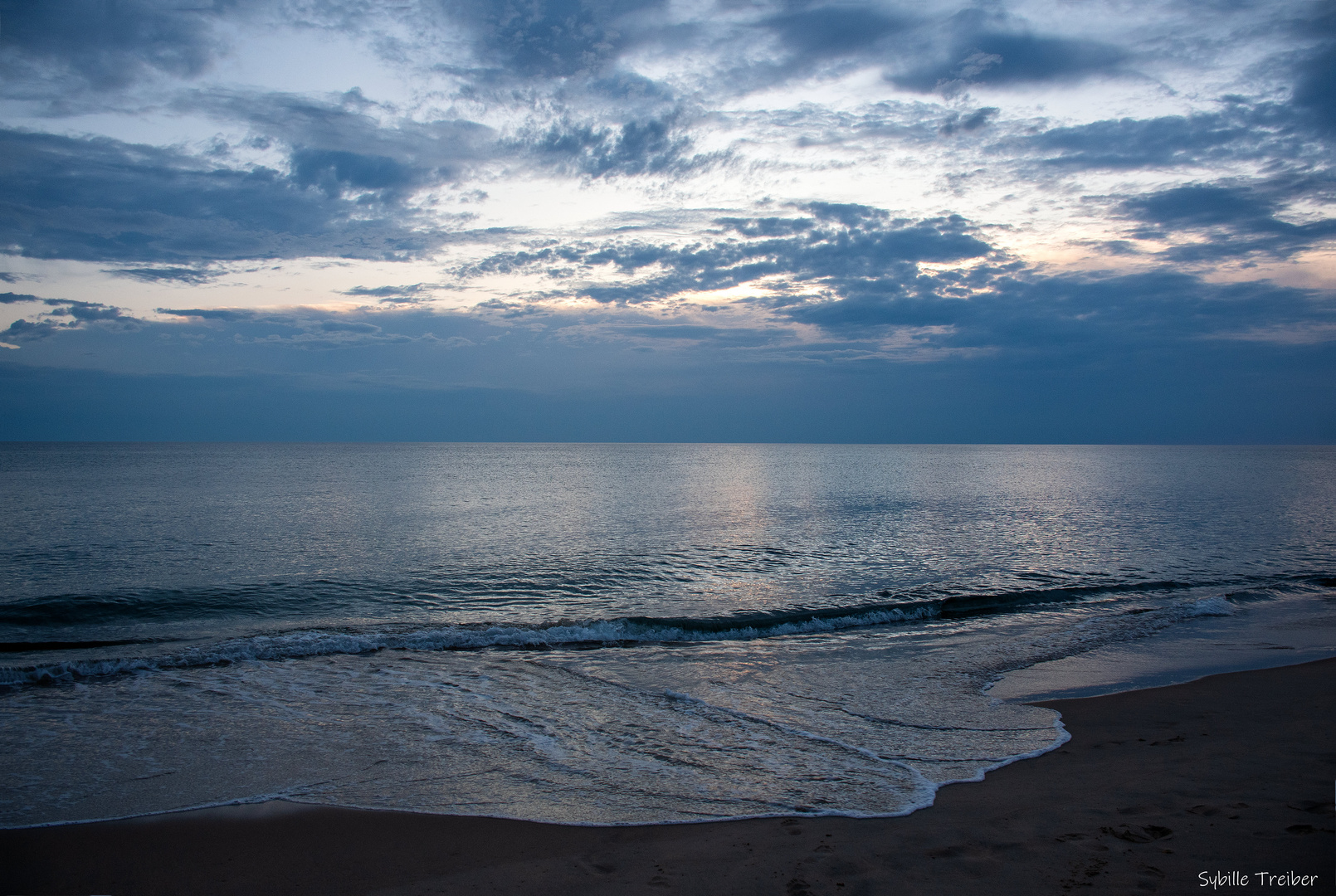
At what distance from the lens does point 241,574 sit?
2311 centimetres

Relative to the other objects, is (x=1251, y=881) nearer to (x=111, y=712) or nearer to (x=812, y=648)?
(x=812, y=648)

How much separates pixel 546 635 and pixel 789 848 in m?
11.0

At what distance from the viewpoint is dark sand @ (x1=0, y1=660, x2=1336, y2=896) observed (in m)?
6.01

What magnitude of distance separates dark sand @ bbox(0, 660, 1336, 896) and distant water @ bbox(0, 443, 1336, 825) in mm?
478

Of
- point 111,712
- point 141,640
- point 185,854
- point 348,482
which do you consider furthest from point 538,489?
point 185,854

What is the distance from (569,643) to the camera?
645 inches

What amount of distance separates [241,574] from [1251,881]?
87.4 ft

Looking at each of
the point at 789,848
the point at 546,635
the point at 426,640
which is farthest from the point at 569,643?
the point at 789,848

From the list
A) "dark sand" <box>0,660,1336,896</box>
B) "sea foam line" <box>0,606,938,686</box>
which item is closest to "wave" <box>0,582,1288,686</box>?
"sea foam line" <box>0,606,938,686</box>

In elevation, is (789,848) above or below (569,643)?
above

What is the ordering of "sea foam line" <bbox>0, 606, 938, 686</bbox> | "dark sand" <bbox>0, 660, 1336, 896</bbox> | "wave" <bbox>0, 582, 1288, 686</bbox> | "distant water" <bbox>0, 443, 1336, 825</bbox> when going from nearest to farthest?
"dark sand" <bbox>0, 660, 1336, 896</bbox> < "distant water" <bbox>0, 443, 1336, 825</bbox> < "sea foam line" <bbox>0, 606, 938, 686</bbox> < "wave" <bbox>0, 582, 1288, 686</bbox>

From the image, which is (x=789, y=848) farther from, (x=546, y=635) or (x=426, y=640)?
(x=426, y=640)

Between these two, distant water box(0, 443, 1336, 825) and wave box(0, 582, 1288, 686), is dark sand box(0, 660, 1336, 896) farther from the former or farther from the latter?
wave box(0, 582, 1288, 686)

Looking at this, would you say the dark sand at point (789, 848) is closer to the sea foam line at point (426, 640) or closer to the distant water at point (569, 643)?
the distant water at point (569, 643)
